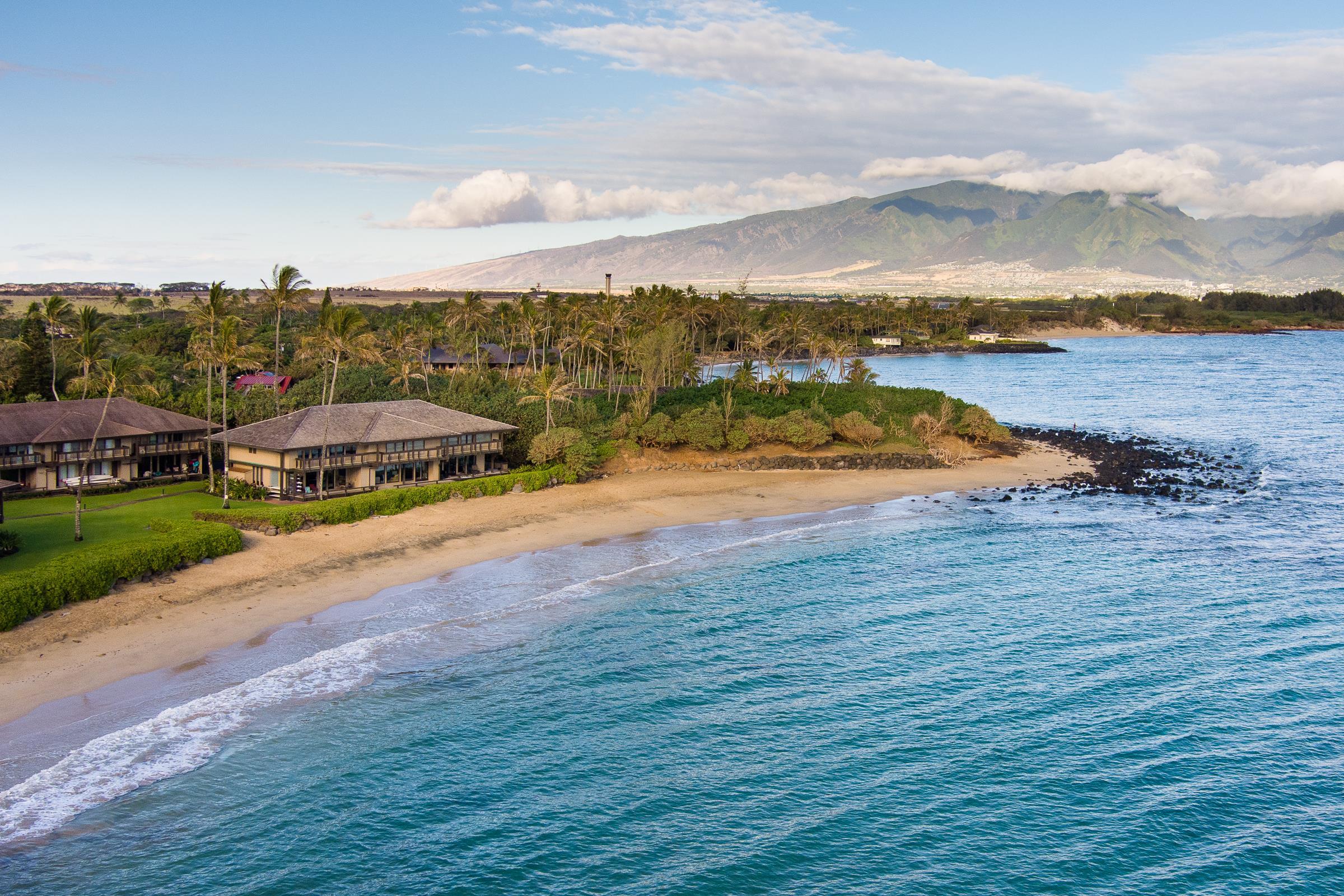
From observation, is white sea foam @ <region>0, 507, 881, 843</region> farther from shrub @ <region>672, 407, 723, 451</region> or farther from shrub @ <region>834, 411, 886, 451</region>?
shrub @ <region>834, 411, 886, 451</region>

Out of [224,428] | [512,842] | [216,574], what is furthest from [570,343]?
[512,842]

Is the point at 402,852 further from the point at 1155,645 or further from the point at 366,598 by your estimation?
the point at 1155,645

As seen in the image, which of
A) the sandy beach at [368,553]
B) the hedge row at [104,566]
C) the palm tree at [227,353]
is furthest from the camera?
the palm tree at [227,353]

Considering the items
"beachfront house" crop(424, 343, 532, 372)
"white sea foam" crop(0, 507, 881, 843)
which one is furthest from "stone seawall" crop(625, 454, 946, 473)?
"beachfront house" crop(424, 343, 532, 372)

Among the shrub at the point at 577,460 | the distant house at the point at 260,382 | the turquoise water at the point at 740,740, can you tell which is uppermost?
the distant house at the point at 260,382

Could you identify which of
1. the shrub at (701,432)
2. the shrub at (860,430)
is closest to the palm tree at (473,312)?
the shrub at (701,432)

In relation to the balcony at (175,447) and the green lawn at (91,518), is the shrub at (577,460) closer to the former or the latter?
the green lawn at (91,518)

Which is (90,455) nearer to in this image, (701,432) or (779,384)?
(701,432)
